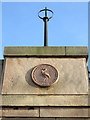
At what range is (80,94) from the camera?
7.30 meters

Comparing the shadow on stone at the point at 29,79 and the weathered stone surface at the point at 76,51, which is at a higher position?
the weathered stone surface at the point at 76,51

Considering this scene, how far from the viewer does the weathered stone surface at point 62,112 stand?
23.2 feet

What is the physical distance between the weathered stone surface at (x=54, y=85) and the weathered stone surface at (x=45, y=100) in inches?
5.6

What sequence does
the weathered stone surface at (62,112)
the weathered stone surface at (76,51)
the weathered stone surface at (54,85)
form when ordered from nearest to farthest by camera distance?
the weathered stone surface at (62,112), the weathered stone surface at (54,85), the weathered stone surface at (76,51)

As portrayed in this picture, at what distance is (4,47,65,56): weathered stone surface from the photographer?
7688mm

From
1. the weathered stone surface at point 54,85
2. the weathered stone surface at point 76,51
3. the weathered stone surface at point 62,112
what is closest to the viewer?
the weathered stone surface at point 62,112

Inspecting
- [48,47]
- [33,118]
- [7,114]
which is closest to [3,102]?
[7,114]

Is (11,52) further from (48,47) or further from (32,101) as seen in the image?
(32,101)

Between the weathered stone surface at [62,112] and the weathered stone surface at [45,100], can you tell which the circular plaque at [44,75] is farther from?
the weathered stone surface at [62,112]

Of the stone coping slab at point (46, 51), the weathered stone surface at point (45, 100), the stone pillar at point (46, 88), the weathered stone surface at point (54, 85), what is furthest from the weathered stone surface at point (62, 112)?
the stone coping slab at point (46, 51)

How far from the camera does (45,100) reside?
283 inches

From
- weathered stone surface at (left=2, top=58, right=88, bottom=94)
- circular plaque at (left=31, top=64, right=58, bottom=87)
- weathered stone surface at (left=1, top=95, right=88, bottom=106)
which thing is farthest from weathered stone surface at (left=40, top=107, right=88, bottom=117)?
circular plaque at (left=31, top=64, right=58, bottom=87)

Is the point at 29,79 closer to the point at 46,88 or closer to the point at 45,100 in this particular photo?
the point at 46,88

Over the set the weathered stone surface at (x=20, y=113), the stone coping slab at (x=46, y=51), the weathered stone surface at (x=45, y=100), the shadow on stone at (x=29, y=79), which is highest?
the stone coping slab at (x=46, y=51)
